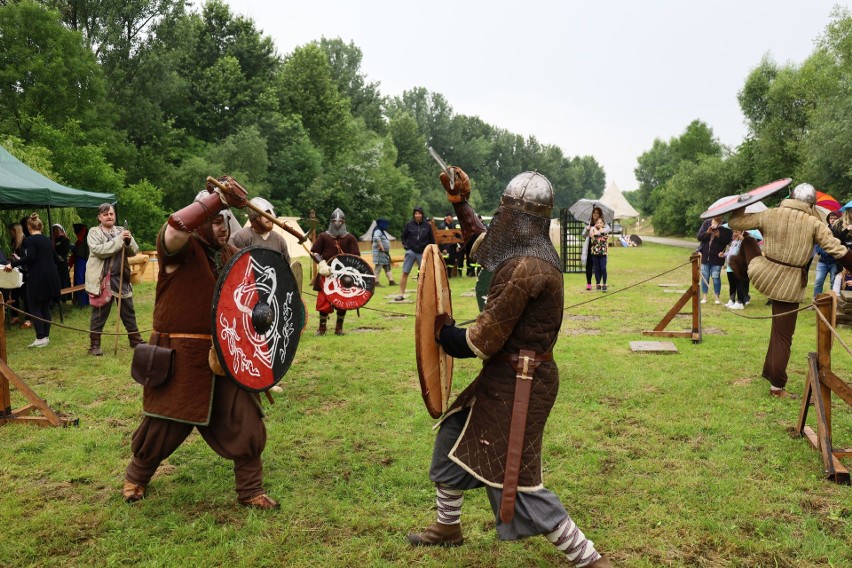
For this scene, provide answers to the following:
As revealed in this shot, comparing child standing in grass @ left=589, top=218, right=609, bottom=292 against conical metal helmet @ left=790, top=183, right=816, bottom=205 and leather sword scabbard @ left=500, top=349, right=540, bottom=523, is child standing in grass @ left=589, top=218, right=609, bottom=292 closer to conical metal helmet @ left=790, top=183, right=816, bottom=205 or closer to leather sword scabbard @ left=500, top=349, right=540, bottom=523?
conical metal helmet @ left=790, top=183, right=816, bottom=205

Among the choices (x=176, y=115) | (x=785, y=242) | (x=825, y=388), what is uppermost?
(x=176, y=115)

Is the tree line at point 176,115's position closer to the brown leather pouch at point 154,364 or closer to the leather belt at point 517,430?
the brown leather pouch at point 154,364

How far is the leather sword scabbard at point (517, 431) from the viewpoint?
98.4 inches

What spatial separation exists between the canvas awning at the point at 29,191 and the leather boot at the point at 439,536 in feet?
27.7

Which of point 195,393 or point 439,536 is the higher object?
point 195,393

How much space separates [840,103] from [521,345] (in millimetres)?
25575

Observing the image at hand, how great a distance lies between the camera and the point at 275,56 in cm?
3844

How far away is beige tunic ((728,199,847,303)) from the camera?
518 centimetres

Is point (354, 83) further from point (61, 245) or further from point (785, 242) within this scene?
point (785, 242)

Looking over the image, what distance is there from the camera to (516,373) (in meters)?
2.59

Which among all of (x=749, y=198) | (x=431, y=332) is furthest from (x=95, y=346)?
(x=749, y=198)

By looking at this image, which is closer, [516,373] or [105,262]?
[516,373]

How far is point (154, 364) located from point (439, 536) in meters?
1.75

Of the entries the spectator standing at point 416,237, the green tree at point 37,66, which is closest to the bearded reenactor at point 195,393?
the spectator standing at point 416,237
